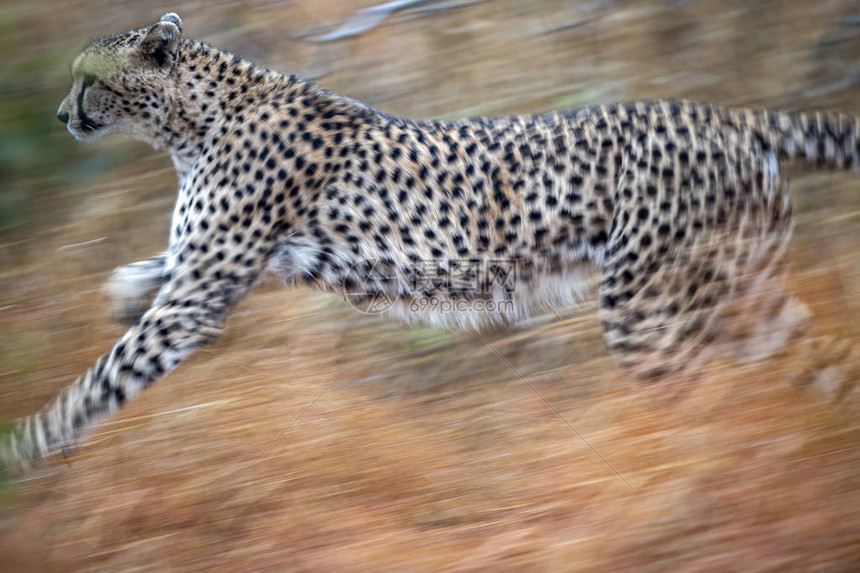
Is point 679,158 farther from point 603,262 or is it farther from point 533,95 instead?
point 533,95

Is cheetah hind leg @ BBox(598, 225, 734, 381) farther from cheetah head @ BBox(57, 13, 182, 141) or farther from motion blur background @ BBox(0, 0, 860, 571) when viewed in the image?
cheetah head @ BBox(57, 13, 182, 141)

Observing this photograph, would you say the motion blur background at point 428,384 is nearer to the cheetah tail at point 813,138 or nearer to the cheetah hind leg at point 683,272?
the cheetah hind leg at point 683,272

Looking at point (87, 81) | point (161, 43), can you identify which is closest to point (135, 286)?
point (87, 81)

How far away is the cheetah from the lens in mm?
3836

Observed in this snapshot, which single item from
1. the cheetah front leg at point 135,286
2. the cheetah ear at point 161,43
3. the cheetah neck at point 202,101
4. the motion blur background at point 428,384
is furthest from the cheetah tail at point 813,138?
the cheetah front leg at point 135,286

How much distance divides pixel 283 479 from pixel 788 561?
184cm

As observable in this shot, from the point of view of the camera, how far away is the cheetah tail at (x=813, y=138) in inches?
156

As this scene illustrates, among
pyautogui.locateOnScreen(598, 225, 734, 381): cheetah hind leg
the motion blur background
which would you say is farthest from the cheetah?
the motion blur background

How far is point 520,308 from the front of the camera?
4.20 m

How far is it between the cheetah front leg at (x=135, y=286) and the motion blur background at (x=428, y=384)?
0.31m

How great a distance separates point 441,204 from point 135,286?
146 cm

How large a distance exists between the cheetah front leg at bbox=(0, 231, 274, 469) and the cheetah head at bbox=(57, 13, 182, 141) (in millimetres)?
680

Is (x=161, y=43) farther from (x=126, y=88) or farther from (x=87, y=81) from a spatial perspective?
(x=87, y=81)

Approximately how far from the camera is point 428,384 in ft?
16.1
